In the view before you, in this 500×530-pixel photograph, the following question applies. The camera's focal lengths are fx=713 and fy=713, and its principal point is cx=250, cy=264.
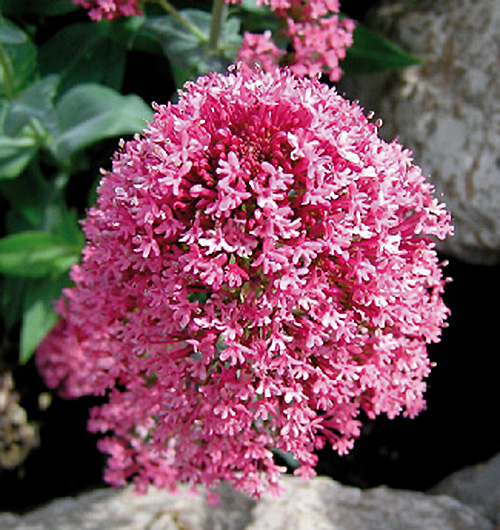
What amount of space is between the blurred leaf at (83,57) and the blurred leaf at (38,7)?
0.06 meters

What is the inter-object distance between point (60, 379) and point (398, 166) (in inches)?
68.7

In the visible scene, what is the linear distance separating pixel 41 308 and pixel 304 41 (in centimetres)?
120

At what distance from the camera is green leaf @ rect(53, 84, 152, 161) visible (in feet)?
6.64

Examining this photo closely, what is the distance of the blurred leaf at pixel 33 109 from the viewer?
2.05 metres

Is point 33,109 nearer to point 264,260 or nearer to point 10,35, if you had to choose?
point 10,35

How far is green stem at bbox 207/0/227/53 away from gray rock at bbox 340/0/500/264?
73 cm

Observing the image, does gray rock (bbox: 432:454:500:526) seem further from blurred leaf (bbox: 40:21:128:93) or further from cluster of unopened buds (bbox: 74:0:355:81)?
blurred leaf (bbox: 40:21:128:93)

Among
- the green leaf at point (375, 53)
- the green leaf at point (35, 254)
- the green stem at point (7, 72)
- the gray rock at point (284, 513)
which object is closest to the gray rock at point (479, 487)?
the gray rock at point (284, 513)

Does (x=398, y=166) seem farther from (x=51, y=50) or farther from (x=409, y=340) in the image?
(x=51, y=50)

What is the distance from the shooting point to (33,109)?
6.81 feet

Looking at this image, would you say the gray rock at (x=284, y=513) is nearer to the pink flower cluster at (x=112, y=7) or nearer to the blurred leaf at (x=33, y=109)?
the blurred leaf at (x=33, y=109)

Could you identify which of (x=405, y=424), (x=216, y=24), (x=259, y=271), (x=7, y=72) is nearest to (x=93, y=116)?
(x=7, y=72)

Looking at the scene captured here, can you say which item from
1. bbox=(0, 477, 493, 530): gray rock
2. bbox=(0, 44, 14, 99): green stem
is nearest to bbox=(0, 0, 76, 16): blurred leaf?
bbox=(0, 44, 14, 99): green stem

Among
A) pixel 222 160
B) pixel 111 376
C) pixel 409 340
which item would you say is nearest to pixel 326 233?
pixel 222 160
